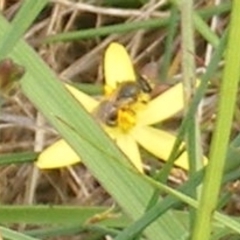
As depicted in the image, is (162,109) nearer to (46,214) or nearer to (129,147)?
(129,147)

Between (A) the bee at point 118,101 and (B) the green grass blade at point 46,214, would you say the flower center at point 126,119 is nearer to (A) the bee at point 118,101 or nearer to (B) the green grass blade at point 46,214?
(A) the bee at point 118,101

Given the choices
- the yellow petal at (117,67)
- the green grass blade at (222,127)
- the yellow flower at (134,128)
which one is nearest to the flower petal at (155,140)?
the yellow flower at (134,128)

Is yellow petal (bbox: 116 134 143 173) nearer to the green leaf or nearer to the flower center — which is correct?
the flower center

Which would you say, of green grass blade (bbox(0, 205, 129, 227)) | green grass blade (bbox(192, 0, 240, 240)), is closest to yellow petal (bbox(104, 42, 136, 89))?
green grass blade (bbox(0, 205, 129, 227))

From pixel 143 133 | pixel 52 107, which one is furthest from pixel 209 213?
pixel 143 133

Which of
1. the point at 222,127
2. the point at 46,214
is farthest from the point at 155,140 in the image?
the point at 222,127

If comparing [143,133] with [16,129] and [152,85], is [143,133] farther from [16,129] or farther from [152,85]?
[16,129]
